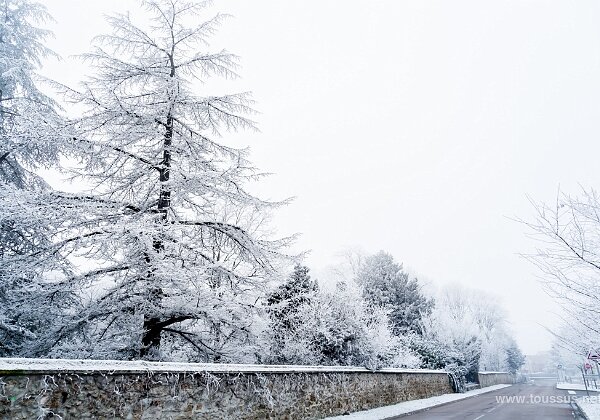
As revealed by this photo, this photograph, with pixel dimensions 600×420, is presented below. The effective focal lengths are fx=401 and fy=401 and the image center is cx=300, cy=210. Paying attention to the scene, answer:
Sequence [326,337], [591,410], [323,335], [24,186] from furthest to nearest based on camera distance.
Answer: [323,335]
[326,337]
[591,410]
[24,186]

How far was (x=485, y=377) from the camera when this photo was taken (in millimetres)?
47375

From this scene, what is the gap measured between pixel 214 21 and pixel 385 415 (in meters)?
14.7

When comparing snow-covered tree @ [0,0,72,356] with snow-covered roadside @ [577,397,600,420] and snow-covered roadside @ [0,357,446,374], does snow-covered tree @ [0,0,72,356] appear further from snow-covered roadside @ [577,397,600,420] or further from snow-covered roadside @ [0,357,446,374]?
snow-covered roadside @ [577,397,600,420]

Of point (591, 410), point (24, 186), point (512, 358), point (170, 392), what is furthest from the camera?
point (512, 358)

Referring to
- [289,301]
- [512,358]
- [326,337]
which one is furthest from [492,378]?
[289,301]

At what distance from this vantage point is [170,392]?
7.52m

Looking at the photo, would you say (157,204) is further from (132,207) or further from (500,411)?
(500,411)

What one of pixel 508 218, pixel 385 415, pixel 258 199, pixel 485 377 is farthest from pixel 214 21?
pixel 485 377

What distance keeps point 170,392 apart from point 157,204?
A: 539 cm

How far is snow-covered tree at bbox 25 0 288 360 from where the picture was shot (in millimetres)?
9633

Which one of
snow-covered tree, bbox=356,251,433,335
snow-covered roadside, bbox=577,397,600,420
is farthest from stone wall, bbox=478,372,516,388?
snow-covered roadside, bbox=577,397,600,420

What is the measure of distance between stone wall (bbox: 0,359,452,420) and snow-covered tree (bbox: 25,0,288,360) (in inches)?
74.0

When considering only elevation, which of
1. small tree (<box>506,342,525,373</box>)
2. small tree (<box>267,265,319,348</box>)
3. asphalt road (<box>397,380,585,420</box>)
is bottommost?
small tree (<box>506,342,525,373</box>)

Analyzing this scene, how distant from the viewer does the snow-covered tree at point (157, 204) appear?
963 centimetres
